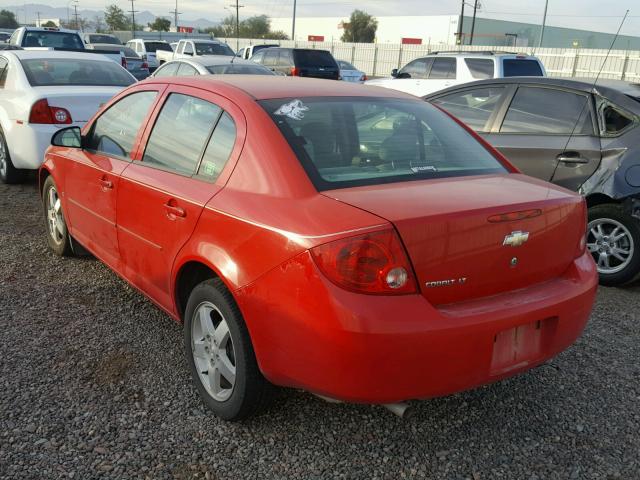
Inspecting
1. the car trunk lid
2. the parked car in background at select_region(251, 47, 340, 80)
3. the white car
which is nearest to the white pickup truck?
the parked car in background at select_region(251, 47, 340, 80)

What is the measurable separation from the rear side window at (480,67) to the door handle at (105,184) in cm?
1014

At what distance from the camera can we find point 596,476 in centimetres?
256

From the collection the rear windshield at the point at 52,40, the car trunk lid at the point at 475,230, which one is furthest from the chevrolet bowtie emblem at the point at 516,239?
the rear windshield at the point at 52,40

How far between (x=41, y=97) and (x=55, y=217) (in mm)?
2392

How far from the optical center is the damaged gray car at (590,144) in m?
4.67

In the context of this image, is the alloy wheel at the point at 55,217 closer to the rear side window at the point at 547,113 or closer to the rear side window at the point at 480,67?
the rear side window at the point at 547,113

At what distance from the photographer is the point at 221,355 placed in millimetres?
2814

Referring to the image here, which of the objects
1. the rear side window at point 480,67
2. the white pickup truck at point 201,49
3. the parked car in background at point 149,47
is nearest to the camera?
the rear side window at point 480,67

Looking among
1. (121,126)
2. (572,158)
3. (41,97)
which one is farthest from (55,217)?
(572,158)

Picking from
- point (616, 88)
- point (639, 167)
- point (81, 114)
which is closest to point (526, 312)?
point (639, 167)

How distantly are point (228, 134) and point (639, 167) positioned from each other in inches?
132

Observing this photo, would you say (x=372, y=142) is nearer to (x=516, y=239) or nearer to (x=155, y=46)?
(x=516, y=239)

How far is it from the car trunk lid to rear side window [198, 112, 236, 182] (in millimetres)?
645

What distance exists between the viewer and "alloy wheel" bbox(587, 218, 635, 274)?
4.71 meters
